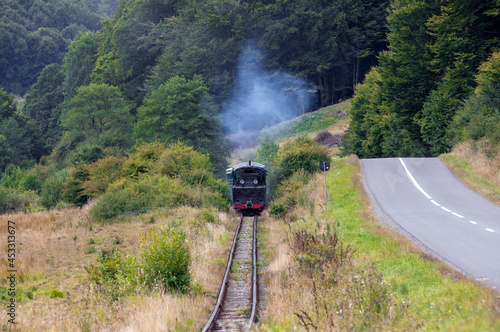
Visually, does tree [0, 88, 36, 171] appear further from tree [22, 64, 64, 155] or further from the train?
the train

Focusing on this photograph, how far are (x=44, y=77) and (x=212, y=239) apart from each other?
83.6 meters

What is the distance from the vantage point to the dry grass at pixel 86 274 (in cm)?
942

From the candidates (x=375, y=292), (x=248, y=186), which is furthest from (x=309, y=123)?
(x=375, y=292)

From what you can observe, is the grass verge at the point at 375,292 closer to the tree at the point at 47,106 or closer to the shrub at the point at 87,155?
the shrub at the point at 87,155

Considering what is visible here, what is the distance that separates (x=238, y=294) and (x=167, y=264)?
7.21 feet

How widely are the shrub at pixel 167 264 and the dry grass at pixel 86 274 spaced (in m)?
0.53

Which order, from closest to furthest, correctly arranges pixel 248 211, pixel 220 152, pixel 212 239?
pixel 212 239 < pixel 248 211 < pixel 220 152

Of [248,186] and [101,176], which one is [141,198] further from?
[101,176]

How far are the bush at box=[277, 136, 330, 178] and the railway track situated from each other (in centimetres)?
1347

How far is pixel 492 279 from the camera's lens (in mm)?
9055

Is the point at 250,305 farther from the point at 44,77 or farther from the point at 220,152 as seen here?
the point at 44,77

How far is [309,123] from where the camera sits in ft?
206

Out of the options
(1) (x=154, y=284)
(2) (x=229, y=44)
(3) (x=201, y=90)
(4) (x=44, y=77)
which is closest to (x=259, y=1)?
(2) (x=229, y=44)

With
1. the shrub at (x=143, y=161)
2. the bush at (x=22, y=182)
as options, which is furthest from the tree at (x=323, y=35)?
the bush at (x=22, y=182)
